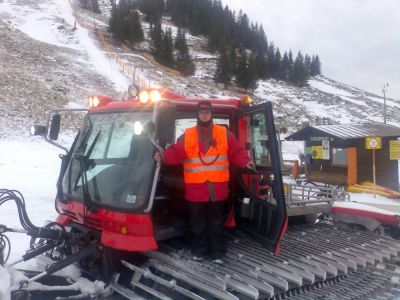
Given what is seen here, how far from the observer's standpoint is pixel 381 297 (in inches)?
171

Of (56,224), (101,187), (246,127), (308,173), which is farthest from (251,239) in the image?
(308,173)

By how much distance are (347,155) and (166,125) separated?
15221 mm

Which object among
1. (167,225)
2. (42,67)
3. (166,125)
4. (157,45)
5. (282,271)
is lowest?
(282,271)

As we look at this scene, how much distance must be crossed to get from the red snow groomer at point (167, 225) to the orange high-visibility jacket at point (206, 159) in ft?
0.66

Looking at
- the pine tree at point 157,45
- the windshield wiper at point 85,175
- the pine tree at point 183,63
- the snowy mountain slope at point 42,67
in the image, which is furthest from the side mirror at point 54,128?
the pine tree at point 157,45

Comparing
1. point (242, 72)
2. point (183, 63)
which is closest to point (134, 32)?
point (183, 63)

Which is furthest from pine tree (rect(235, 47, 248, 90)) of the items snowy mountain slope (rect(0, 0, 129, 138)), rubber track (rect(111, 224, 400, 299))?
rubber track (rect(111, 224, 400, 299))

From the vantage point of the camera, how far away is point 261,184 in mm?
4551

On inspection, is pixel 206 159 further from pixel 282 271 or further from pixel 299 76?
pixel 299 76

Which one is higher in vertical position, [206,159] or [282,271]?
[206,159]

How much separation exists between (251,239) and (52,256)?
7.04 feet

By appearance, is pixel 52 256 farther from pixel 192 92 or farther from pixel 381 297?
pixel 192 92

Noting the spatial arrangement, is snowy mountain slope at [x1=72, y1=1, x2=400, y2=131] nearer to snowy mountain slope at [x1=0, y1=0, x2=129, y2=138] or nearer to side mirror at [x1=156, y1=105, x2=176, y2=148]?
snowy mountain slope at [x1=0, y1=0, x2=129, y2=138]

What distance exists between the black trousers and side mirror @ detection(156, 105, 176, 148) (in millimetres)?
809
